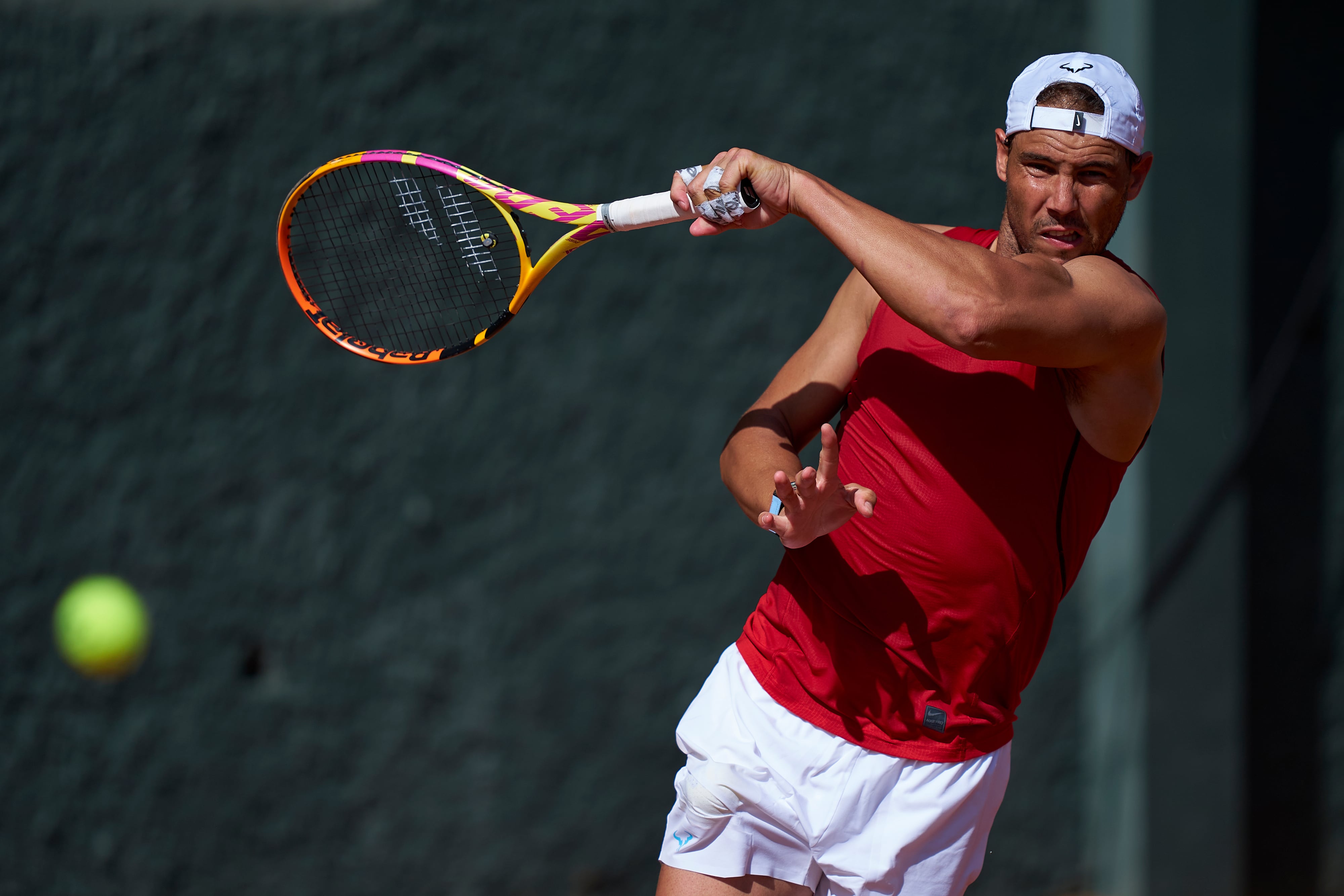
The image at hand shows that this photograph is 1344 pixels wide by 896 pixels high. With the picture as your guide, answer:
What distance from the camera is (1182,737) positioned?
4008 mm

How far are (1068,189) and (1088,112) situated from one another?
0.12 metres

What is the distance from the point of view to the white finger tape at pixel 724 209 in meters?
1.89

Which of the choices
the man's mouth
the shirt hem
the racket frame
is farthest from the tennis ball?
the man's mouth

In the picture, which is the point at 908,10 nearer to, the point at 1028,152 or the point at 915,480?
the point at 1028,152

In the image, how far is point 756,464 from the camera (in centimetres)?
210

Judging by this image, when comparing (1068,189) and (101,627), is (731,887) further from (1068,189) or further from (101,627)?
(101,627)

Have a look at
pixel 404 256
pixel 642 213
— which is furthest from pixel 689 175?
pixel 404 256

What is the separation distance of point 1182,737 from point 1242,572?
0.61 meters

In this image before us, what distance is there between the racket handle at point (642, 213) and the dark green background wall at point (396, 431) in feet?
4.63

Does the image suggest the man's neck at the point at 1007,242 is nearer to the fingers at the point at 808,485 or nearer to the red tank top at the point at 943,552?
the red tank top at the point at 943,552

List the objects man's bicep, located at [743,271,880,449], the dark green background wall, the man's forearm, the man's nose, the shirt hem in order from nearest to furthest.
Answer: the man's nose → the shirt hem → the man's forearm → man's bicep, located at [743,271,880,449] → the dark green background wall

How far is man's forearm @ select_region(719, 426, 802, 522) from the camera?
2027mm

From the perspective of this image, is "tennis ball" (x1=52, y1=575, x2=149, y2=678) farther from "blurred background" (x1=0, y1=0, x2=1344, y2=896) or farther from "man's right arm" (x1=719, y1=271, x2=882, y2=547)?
"man's right arm" (x1=719, y1=271, x2=882, y2=547)

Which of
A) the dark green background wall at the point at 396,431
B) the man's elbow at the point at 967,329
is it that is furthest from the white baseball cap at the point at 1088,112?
the dark green background wall at the point at 396,431
